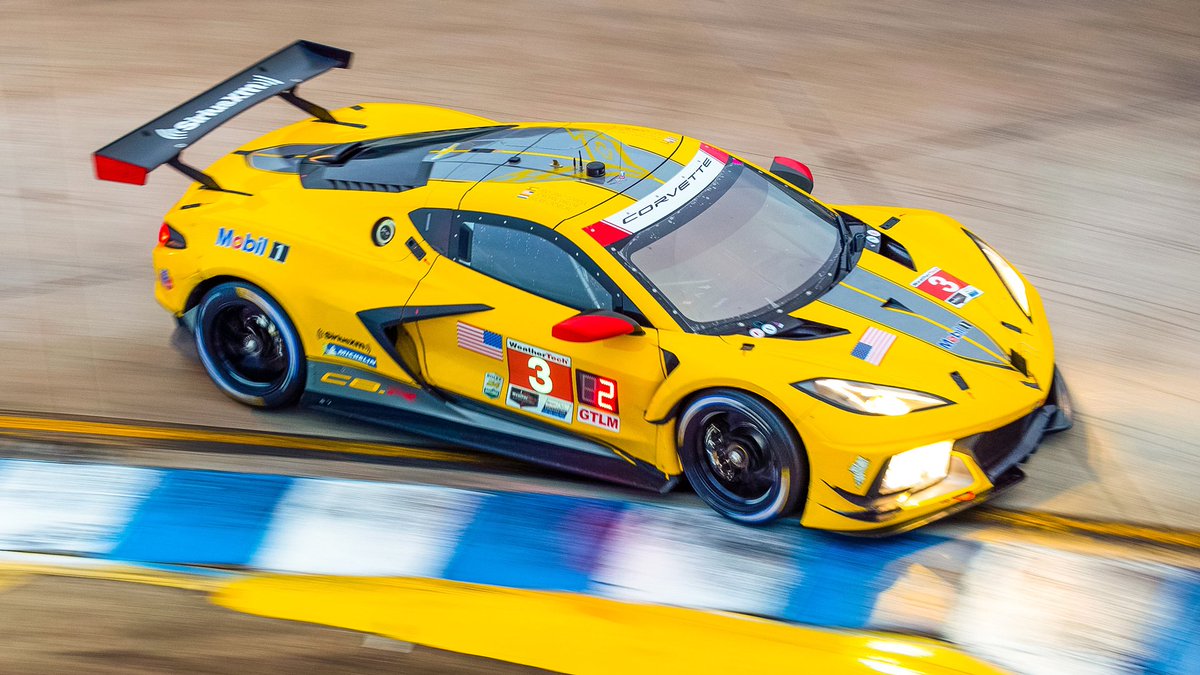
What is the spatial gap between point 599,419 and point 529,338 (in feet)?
1.48

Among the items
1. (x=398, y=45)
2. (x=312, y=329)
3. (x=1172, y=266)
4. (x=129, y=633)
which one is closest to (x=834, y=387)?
(x=312, y=329)

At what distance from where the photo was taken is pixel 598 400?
5.11 m

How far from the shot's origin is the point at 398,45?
417 inches

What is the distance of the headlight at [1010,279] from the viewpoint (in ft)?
18.4

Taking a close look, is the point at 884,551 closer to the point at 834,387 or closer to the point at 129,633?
the point at 834,387

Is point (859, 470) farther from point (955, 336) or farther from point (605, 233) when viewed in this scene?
point (605, 233)

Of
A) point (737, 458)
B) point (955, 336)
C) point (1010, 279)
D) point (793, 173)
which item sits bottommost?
point (737, 458)

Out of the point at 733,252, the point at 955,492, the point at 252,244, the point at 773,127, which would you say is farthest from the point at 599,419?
the point at 773,127

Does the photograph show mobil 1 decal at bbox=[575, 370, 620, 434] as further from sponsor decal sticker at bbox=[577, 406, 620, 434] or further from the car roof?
the car roof

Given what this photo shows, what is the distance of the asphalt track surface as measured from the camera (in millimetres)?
6176

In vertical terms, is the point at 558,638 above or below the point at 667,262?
below

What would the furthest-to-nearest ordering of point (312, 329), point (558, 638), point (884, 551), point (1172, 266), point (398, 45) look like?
point (398, 45)
point (1172, 266)
point (312, 329)
point (884, 551)
point (558, 638)

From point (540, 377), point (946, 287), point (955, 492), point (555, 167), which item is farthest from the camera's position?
point (555, 167)

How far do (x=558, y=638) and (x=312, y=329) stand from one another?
2.02m
